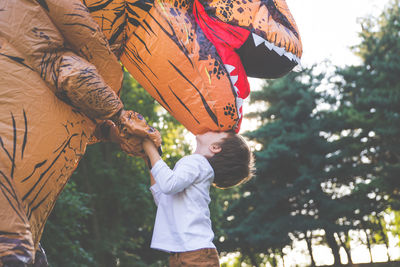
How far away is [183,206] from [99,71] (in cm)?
72

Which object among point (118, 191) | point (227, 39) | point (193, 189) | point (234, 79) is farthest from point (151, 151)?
point (118, 191)

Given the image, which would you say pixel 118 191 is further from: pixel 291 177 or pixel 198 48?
pixel 198 48

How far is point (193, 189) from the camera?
6.41ft

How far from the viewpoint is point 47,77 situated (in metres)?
1.46

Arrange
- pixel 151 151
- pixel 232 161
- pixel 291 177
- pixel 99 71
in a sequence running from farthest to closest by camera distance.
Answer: pixel 291 177
pixel 232 161
pixel 151 151
pixel 99 71

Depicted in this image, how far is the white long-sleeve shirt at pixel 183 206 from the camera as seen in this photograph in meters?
1.84

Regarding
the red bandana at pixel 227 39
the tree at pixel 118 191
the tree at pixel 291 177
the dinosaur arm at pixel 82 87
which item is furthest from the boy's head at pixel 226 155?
the tree at pixel 291 177

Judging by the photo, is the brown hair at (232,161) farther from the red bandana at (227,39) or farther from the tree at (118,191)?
the tree at (118,191)

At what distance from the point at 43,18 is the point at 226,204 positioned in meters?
19.7

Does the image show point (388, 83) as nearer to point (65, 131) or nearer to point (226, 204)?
point (226, 204)

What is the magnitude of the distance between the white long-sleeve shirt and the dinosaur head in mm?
202

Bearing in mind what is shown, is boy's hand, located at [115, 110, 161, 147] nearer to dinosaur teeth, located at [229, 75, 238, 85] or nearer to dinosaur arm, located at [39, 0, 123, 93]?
dinosaur arm, located at [39, 0, 123, 93]

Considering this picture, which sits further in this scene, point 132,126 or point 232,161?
point 232,161

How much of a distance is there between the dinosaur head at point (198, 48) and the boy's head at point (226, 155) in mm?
54
